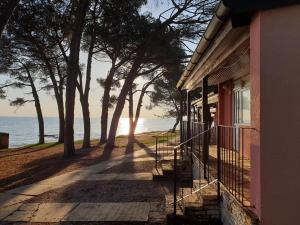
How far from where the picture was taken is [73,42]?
19141 millimetres

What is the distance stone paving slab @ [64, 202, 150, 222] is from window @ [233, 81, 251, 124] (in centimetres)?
452

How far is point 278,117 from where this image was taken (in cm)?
471

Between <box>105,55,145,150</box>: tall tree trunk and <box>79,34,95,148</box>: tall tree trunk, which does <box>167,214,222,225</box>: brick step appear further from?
<box>79,34,95,148</box>: tall tree trunk

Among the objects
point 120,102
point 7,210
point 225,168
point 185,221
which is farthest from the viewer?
point 120,102

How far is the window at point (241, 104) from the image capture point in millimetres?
11598

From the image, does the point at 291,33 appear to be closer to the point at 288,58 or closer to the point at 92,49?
the point at 288,58

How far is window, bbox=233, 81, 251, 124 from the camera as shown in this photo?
11.6 meters

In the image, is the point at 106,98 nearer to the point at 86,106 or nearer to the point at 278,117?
the point at 86,106

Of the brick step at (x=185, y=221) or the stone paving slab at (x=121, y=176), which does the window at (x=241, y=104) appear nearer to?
the stone paving slab at (x=121, y=176)

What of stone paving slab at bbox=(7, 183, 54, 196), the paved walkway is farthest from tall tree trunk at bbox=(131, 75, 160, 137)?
the paved walkway

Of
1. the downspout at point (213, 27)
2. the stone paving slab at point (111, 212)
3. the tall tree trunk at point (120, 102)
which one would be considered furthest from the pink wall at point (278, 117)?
the tall tree trunk at point (120, 102)

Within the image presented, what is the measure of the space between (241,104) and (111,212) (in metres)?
6.24

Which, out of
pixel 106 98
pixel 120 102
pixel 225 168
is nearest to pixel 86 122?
pixel 106 98

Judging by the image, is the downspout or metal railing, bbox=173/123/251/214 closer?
the downspout
